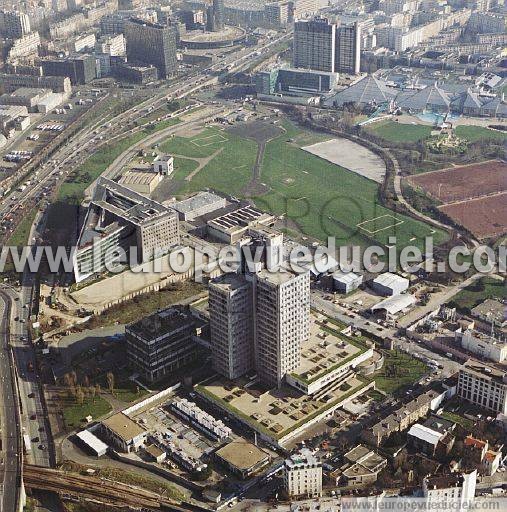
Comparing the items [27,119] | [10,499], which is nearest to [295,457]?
[10,499]

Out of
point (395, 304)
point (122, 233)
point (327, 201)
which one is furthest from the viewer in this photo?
point (327, 201)

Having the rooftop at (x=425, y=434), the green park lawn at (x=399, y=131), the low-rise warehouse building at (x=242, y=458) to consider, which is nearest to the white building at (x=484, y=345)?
the rooftop at (x=425, y=434)

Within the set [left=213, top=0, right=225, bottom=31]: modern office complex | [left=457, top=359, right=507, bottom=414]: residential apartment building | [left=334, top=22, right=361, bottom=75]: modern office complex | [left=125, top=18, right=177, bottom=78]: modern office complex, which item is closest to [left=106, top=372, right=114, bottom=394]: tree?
[left=457, top=359, right=507, bottom=414]: residential apartment building

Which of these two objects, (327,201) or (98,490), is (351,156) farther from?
(98,490)

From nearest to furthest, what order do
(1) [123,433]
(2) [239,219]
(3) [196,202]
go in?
(1) [123,433] < (2) [239,219] < (3) [196,202]

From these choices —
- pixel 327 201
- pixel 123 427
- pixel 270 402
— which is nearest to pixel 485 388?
pixel 270 402

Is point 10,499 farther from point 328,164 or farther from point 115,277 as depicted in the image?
point 328,164
